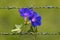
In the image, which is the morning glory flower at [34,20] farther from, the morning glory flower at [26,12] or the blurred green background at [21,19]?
the blurred green background at [21,19]

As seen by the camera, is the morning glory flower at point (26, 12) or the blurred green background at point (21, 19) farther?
the blurred green background at point (21, 19)

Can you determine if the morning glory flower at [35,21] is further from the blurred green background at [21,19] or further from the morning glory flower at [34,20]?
the blurred green background at [21,19]

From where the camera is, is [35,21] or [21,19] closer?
[35,21]

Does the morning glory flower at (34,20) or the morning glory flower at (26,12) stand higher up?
the morning glory flower at (26,12)

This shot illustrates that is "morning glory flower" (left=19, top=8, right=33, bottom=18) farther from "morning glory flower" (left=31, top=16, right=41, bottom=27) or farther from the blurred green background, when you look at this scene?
the blurred green background

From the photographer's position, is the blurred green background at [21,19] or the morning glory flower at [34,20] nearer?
the morning glory flower at [34,20]

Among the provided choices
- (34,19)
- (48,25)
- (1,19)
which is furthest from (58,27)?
(34,19)

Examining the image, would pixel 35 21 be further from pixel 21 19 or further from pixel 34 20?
pixel 21 19

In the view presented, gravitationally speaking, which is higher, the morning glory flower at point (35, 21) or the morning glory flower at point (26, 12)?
the morning glory flower at point (26, 12)

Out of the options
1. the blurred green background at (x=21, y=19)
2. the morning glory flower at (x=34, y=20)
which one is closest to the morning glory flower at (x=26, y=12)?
the morning glory flower at (x=34, y=20)

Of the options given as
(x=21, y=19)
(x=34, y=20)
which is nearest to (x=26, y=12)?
(x=34, y=20)

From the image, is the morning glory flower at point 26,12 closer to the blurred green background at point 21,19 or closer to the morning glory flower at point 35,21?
the morning glory flower at point 35,21

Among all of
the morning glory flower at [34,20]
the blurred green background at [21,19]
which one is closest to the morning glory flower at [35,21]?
the morning glory flower at [34,20]

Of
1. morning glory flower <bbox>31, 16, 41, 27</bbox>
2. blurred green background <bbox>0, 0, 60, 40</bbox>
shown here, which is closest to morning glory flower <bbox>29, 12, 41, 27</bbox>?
morning glory flower <bbox>31, 16, 41, 27</bbox>
